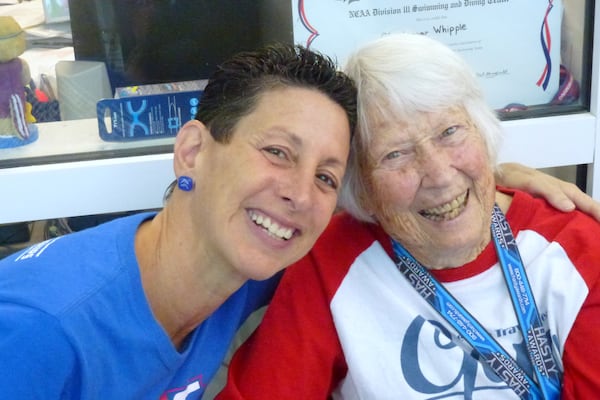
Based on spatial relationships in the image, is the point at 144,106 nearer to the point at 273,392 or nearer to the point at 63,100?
the point at 63,100

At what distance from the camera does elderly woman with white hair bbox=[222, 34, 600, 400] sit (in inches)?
58.8

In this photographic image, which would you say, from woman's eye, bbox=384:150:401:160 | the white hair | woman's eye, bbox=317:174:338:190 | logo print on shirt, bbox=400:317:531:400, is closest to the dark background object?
the white hair

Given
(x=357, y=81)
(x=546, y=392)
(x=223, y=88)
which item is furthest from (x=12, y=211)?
(x=546, y=392)

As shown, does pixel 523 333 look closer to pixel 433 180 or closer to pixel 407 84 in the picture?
pixel 433 180

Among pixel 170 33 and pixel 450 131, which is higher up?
pixel 170 33

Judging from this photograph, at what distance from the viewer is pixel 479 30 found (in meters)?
2.11

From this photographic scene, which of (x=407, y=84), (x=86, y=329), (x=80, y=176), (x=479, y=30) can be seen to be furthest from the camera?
(x=479, y=30)

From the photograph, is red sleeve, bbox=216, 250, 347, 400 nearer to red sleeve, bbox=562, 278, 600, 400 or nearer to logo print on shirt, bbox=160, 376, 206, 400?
logo print on shirt, bbox=160, 376, 206, 400

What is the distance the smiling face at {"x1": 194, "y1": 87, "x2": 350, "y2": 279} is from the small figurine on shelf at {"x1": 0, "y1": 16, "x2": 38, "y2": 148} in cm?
79

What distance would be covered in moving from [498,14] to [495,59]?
0.12m

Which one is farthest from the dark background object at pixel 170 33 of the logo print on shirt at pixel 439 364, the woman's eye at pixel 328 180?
the logo print on shirt at pixel 439 364

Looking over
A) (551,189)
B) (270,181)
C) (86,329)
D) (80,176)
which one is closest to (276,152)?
(270,181)

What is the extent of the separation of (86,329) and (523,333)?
2.73 ft

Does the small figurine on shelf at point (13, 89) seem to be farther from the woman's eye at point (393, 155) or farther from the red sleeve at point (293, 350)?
the woman's eye at point (393, 155)
